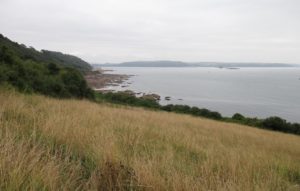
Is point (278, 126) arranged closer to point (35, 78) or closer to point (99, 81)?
point (35, 78)

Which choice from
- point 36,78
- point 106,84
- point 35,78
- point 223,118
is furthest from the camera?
point 106,84

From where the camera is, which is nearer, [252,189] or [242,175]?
[252,189]

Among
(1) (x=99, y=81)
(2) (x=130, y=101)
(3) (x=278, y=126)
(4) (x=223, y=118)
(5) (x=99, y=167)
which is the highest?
(5) (x=99, y=167)

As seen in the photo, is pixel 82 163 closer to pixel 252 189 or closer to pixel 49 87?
pixel 252 189

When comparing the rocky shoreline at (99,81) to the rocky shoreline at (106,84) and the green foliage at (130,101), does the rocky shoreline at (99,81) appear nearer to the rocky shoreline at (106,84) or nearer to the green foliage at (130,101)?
the rocky shoreline at (106,84)

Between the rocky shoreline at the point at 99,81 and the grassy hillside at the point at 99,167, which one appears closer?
the grassy hillside at the point at 99,167

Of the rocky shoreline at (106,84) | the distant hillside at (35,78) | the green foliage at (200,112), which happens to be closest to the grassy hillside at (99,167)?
the distant hillside at (35,78)

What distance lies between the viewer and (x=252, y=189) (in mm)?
3014

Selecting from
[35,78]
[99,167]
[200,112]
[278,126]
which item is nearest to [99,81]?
[200,112]

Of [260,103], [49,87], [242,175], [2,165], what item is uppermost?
[2,165]

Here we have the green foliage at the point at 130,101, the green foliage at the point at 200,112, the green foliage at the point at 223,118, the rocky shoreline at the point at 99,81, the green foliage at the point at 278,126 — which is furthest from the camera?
the rocky shoreline at the point at 99,81

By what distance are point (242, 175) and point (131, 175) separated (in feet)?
4.03

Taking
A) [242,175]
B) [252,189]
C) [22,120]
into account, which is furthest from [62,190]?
[22,120]

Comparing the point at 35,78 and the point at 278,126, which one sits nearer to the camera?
the point at 35,78
